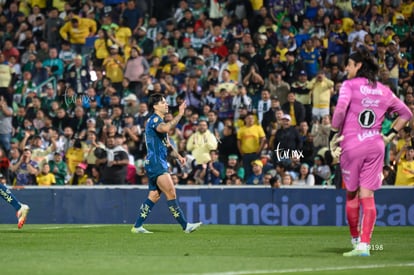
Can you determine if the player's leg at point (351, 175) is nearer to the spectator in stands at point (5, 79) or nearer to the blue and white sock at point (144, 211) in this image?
the blue and white sock at point (144, 211)

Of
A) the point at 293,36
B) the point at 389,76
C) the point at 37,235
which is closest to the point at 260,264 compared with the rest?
the point at 37,235

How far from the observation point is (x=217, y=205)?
24406 mm

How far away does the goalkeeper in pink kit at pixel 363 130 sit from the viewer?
43.2 ft

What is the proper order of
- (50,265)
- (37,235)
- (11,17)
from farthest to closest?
(11,17), (37,235), (50,265)

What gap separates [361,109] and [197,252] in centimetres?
279

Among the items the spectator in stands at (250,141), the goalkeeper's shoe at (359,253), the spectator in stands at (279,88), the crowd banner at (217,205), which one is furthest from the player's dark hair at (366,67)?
the spectator in stands at (279,88)

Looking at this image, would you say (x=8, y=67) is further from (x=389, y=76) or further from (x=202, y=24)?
(x=389, y=76)

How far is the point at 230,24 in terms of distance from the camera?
29484 millimetres

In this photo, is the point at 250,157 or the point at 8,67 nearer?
the point at 250,157

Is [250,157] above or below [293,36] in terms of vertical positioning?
below

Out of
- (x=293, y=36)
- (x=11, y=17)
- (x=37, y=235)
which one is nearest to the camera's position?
(x=37, y=235)

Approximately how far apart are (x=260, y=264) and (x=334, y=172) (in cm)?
1275

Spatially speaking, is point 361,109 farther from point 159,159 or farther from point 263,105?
point 263,105

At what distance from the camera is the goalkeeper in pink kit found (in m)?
13.2
